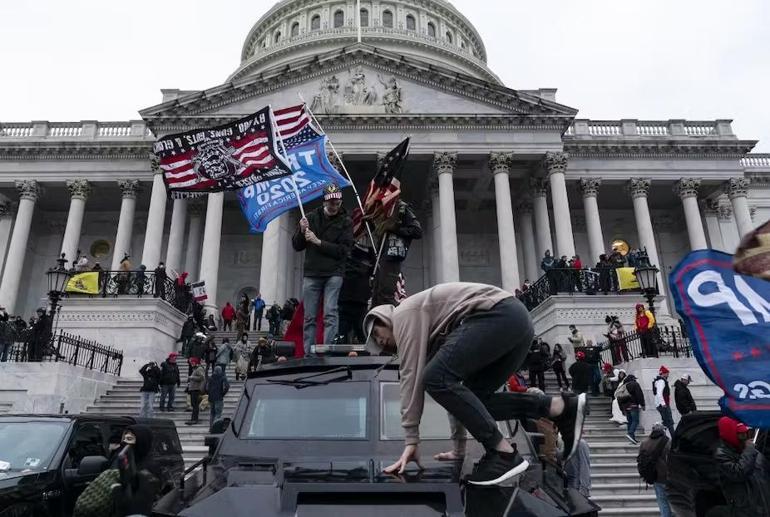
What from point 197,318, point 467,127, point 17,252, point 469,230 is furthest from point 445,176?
point 17,252

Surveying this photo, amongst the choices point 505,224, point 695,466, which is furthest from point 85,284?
point 695,466

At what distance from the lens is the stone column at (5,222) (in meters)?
36.7

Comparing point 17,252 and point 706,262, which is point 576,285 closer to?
point 706,262

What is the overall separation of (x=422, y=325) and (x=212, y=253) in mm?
28614

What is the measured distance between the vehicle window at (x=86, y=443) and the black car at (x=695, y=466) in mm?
6305

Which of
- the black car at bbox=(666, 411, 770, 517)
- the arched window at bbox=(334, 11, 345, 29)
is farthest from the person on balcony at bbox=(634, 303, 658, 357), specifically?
the arched window at bbox=(334, 11, 345, 29)

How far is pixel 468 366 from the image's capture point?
10.4 ft

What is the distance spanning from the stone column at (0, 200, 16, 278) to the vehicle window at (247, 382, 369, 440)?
39559 mm

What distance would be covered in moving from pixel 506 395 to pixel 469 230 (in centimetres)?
3727

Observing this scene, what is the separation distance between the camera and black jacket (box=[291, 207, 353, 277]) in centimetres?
719

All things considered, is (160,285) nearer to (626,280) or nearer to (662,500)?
(626,280)

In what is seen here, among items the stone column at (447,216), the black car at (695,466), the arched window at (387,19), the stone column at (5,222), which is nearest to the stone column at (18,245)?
the stone column at (5,222)

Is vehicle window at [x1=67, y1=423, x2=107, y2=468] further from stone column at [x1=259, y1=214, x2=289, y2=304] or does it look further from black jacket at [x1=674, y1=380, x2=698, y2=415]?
stone column at [x1=259, y1=214, x2=289, y2=304]

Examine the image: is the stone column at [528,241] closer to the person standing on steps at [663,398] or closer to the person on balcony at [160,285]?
the person standing on steps at [663,398]
